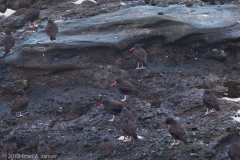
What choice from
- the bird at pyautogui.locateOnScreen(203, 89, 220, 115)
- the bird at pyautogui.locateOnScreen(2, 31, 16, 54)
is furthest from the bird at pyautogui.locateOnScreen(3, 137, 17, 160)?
the bird at pyautogui.locateOnScreen(2, 31, 16, 54)

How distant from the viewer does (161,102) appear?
43.7 feet

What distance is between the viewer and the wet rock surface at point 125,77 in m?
11.8

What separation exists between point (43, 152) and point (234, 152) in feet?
14.2

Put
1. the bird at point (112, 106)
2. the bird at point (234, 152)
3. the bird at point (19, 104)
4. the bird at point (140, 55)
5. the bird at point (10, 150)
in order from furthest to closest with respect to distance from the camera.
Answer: the bird at point (140, 55)
the bird at point (19, 104)
the bird at point (112, 106)
the bird at point (10, 150)
the bird at point (234, 152)

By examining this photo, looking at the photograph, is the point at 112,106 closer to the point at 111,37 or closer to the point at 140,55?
the point at 140,55

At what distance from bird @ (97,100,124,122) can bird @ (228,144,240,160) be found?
Answer: 3490mm

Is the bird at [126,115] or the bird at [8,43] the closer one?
the bird at [126,115]

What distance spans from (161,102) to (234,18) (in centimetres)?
487

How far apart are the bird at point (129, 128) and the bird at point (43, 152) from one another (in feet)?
6.22

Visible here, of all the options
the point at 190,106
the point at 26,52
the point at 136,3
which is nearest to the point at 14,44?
the point at 26,52

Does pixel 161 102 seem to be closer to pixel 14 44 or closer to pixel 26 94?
pixel 26 94

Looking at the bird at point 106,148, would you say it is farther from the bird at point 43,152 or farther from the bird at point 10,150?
the bird at point 10,150

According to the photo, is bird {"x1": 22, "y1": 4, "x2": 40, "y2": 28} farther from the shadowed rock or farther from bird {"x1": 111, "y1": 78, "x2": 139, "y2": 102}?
bird {"x1": 111, "y1": 78, "x2": 139, "y2": 102}

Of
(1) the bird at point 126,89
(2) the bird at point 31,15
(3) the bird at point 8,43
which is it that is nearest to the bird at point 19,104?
(1) the bird at point 126,89
